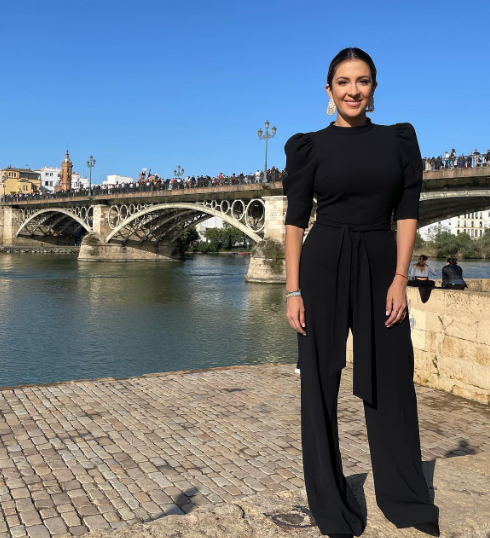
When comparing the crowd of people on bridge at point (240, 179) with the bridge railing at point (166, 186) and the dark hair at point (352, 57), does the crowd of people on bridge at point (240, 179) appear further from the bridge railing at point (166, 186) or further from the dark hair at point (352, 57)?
the dark hair at point (352, 57)

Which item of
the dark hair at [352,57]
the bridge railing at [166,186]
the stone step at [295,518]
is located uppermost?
the bridge railing at [166,186]

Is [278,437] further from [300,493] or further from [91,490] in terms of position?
[300,493]

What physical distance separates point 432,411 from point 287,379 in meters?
2.13

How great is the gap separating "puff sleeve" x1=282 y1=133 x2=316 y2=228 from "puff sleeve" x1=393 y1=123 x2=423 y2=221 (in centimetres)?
39

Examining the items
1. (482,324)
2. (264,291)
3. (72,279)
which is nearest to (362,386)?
(482,324)

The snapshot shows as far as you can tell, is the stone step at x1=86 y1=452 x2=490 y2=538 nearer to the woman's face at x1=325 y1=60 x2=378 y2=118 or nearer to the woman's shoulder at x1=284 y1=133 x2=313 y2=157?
the woman's shoulder at x1=284 y1=133 x2=313 y2=157

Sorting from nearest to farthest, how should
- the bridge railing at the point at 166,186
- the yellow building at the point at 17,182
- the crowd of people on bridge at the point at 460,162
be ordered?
the crowd of people on bridge at the point at 460,162, the bridge railing at the point at 166,186, the yellow building at the point at 17,182

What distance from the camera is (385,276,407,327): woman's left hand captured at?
8.55ft

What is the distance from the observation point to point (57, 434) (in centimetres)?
559

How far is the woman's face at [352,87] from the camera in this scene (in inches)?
105

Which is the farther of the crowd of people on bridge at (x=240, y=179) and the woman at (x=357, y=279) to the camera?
the crowd of people on bridge at (x=240, y=179)

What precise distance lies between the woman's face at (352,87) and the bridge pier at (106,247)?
52604 mm

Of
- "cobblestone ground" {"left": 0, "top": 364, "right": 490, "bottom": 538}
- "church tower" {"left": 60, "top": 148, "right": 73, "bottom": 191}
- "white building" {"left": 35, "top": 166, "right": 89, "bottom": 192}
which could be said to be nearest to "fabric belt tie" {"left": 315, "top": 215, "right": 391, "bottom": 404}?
"cobblestone ground" {"left": 0, "top": 364, "right": 490, "bottom": 538}

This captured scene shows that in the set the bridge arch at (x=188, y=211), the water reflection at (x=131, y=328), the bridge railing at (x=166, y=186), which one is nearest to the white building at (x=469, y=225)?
the bridge railing at (x=166, y=186)
